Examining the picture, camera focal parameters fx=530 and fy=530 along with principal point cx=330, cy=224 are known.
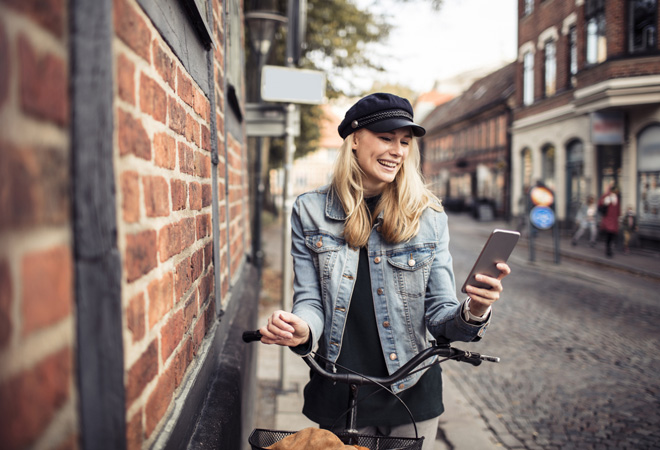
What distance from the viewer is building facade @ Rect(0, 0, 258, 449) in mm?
564

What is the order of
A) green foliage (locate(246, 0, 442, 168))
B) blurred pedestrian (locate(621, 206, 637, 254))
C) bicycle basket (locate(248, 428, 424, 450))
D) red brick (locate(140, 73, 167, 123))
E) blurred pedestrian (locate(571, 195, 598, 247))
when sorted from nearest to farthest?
red brick (locate(140, 73, 167, 123)) < bicycle basket (locate(248, 428, 424, 450)) < green foliage (locate(246, 0, 442, 168)) < blurred pedestrian (locate(621, 206, 637, 254)) < blurred pedestrian (locate(571, 195, 598, 247))

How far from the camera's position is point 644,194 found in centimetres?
1557

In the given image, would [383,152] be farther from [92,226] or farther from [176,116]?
[92,226]

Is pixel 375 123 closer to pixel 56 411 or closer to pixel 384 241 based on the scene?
pixel 384 241

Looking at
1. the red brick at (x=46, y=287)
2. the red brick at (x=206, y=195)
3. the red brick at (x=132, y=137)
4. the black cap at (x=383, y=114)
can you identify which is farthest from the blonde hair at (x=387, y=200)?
the red brick at (x=46, y=287)

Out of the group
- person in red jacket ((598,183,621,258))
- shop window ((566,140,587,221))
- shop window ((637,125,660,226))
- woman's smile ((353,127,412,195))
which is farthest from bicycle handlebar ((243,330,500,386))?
shop window ((566,140,587,221))

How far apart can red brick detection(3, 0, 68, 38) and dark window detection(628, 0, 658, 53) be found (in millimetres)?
17702

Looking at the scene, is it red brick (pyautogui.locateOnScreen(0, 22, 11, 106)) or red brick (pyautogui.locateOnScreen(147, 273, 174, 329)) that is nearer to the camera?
red brick (pyautogui.locateOnScreen(0, 22, 11, 106))

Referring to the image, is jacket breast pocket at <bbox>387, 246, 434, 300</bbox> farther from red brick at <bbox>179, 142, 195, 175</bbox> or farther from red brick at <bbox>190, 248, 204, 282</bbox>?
red brick at <bbox>179, 142, 195, 175</bbox>

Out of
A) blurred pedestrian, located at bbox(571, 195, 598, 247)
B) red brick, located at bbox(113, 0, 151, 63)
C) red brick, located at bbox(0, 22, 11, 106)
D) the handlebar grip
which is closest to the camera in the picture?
red brick, located at bbox(0, 22, 11, 106)

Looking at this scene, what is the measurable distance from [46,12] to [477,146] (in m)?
34.7

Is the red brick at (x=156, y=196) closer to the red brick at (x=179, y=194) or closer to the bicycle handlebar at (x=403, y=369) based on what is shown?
the red brick at (x=179, y=194)

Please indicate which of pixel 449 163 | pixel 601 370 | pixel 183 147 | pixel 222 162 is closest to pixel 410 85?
pixel 601 370

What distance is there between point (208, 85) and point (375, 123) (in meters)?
0.66
